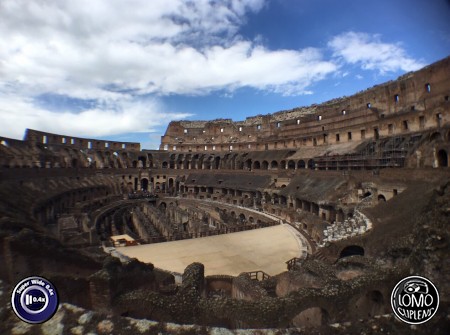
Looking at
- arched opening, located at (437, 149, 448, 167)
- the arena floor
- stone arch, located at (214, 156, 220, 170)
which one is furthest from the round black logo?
stone arch, located at (214, 156, 220, 170)

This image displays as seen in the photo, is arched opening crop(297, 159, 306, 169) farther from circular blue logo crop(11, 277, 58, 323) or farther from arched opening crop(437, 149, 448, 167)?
circular blue logo crop(11, 277, 58, 323)

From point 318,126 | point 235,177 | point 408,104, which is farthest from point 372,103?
point 235,177

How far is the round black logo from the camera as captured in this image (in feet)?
13.6

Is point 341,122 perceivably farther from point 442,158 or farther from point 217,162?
point 217,162

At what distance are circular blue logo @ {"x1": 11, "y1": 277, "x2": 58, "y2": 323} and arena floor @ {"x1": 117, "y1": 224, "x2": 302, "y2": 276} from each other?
9.64 meters

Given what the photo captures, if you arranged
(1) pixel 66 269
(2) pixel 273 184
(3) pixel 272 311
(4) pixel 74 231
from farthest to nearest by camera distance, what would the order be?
(2) pixel 273 184 → (4) pixel 74 231 → (1) pixel 66 269 → (3) pixel 272 311

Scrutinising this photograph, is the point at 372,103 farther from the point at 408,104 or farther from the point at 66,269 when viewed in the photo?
the point at 66,269

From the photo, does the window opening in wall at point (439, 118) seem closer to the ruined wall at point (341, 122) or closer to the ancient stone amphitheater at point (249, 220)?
the ruined wall at point (341, 122)

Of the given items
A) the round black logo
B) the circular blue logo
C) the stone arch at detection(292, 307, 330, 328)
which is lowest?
the stone arch at detection(292, 307, 330, 328)

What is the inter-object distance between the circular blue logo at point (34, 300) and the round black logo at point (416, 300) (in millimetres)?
5550

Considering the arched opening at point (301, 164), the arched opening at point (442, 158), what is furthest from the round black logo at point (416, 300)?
the arched opening at point (301, 164)

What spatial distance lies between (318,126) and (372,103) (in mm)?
7985

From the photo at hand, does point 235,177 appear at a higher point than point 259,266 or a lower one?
higher

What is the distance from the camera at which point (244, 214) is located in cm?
2947
